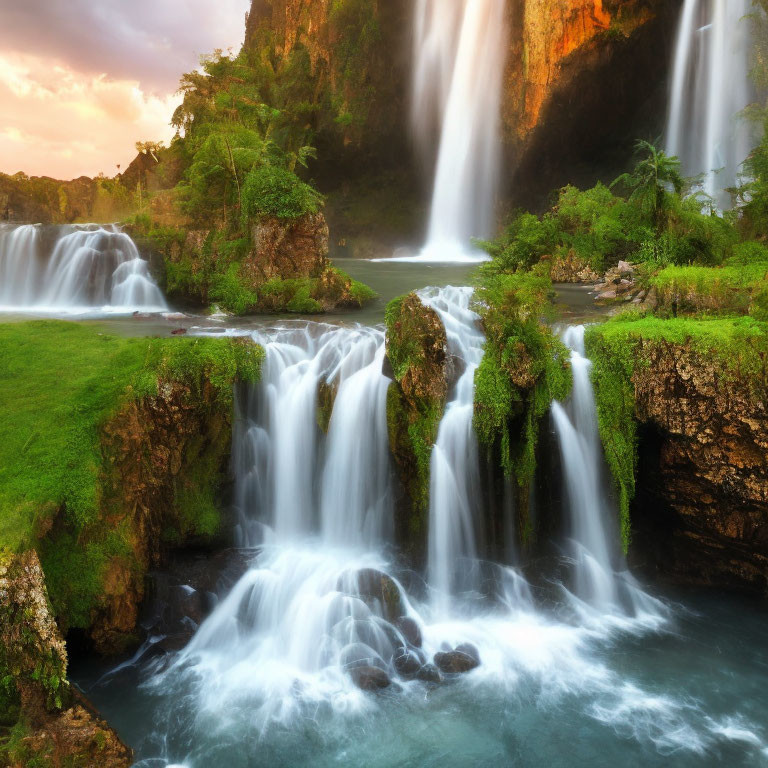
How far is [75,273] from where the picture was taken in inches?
603

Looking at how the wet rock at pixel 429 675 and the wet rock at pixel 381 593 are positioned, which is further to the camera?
the wet rock at pixel 381 593

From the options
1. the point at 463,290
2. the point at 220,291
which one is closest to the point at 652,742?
the point at 463,290

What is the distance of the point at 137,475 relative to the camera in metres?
6.77

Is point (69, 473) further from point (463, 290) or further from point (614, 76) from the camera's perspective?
point (614, 76)

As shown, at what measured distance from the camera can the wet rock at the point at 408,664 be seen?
20.0 feet

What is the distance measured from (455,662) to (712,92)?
77.3 ft

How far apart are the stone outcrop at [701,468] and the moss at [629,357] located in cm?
8

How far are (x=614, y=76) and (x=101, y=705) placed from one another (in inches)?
1037

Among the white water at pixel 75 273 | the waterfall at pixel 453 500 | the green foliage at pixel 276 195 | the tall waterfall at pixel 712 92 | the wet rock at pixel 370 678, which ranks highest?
the tall waterfall at pixel 712 92

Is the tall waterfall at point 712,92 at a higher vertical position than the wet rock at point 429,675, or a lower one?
higher

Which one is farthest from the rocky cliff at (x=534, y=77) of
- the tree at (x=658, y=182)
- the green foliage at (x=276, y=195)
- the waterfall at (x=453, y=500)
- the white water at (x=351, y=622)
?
the waterfall at (x=453, y=500)

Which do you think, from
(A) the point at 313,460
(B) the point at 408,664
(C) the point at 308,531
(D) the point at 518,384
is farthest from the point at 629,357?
(C) the point at 308,531

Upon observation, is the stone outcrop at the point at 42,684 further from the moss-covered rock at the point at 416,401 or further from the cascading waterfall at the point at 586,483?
the cascading waterfall at the point at 586,483

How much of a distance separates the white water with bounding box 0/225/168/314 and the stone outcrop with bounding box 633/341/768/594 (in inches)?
479
